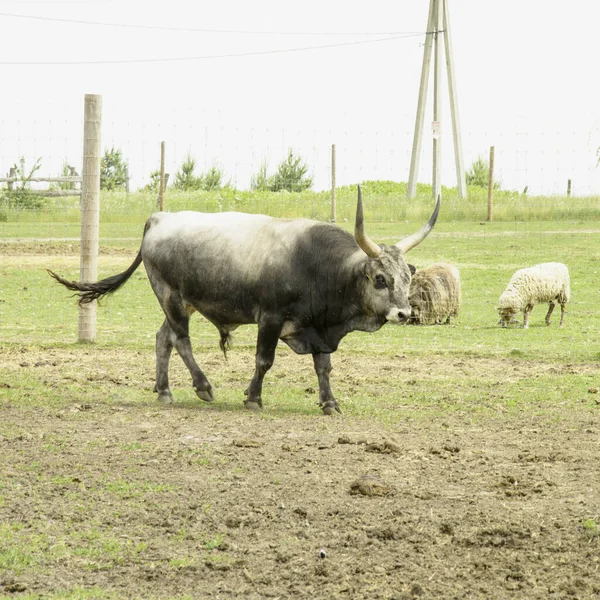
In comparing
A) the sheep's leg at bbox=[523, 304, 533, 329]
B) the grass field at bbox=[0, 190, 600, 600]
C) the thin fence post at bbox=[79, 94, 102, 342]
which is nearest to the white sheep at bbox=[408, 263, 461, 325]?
the sheep's leg at bbox=[523, 304, 533, 329]

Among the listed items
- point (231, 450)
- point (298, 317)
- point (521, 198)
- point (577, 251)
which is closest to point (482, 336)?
point (298, 317)

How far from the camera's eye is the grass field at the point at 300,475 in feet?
17.8

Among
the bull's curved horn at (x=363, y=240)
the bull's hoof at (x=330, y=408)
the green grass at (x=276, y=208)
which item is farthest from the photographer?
the green grass at (x=276, y=208)

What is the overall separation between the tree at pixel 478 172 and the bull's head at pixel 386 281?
36591 mm

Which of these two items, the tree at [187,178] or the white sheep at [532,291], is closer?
the white sheep at [532,291]

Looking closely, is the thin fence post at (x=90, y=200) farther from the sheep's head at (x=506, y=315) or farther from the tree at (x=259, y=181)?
the tree at (x=259, y=181)

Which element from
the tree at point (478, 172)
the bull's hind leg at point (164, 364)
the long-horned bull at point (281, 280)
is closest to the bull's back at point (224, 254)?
the long-horned bull at point (281, 280)

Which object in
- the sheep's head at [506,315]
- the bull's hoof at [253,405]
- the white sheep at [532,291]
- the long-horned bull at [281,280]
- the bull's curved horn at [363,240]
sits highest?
the bull's curved horn at [363,240]

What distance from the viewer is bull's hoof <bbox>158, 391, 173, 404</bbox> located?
984cm

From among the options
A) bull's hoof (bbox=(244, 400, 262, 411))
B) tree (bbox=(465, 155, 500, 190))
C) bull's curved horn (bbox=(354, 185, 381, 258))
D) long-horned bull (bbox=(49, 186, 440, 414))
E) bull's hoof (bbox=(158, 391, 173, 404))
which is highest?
tree (bbox=(465, 155, 500, 190))

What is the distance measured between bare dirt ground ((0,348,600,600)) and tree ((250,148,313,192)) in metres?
22.4

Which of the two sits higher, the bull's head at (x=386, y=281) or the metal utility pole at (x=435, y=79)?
the metal utility pole at (x=435, y=79)

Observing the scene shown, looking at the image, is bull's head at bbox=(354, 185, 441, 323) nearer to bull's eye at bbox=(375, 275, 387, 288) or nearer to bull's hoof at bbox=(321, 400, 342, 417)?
bull's eye at bbox=(375, 275, 387, 288)

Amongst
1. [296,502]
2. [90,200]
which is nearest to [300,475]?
[296,502]
